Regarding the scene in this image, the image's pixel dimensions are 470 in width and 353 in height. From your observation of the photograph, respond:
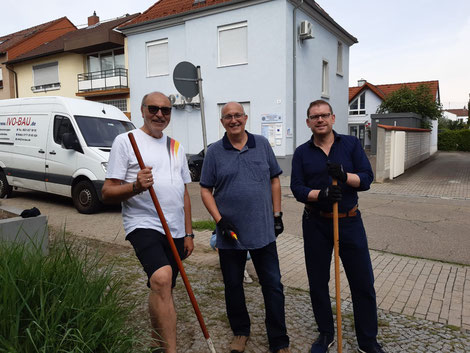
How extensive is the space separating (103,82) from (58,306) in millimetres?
21332

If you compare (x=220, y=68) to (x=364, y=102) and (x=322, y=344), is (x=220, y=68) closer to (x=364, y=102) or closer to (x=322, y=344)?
(x=322, y=344)

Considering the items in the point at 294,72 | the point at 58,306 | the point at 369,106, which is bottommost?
the point at 58,306

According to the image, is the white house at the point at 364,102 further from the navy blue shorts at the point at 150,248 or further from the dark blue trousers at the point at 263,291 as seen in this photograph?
the navy blue shorts at the point at 150,248

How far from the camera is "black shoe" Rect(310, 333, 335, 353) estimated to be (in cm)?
291

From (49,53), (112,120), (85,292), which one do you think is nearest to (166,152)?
(85,292)

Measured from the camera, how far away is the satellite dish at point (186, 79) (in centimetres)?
550

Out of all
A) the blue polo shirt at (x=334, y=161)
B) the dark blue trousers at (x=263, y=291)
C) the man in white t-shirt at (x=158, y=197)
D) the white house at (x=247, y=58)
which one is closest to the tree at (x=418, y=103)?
the white house at (x=247, y=58)

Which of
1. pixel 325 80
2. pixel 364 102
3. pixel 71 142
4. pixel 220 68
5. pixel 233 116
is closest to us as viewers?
pixel 233 116

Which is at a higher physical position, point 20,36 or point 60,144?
point 20,36

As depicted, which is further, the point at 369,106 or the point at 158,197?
the point at 369,106

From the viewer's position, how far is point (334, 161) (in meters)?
2.94

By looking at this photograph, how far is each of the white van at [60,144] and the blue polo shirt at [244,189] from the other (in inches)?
213

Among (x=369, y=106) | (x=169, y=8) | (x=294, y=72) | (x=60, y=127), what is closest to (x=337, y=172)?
(x=60, y=127)

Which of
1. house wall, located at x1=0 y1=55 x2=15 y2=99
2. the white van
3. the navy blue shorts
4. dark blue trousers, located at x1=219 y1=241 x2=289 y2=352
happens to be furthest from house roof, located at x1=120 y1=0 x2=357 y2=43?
the navy blue shorts
